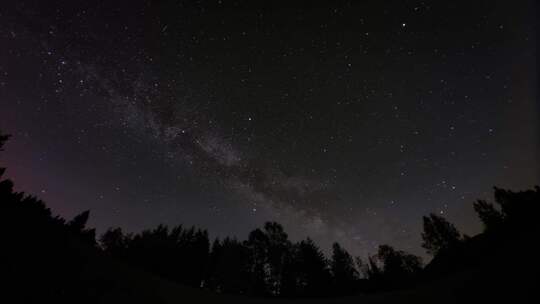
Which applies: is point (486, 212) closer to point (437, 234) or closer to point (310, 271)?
point (437, 234)

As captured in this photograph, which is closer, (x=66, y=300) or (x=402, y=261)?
(x=66, y=300)

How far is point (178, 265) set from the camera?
125 feet

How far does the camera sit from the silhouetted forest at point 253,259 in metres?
8.39

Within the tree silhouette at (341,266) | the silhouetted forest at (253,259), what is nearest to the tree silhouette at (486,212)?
the silhouetted forest at (253,259)

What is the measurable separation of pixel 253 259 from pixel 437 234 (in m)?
33.6

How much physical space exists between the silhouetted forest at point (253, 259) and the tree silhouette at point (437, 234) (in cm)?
16

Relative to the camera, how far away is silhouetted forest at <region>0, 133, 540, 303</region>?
27.5 ft

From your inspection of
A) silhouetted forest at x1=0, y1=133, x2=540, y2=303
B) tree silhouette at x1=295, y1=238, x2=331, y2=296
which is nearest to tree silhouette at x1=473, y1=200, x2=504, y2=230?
silhouetted forest at x1=0, y1=133, x2=540, y2=303

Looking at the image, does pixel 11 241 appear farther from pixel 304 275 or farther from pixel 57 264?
pixel 304 275

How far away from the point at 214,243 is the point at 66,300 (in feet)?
152

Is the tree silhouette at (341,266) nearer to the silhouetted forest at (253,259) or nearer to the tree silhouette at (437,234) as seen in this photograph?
the silhouetted forest at (253,259)

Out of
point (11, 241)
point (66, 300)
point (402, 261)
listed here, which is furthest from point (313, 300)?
point (402, 261)

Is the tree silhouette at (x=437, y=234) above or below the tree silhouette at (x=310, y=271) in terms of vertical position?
above

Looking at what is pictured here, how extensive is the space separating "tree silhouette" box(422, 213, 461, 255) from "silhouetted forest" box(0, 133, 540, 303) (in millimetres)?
161
